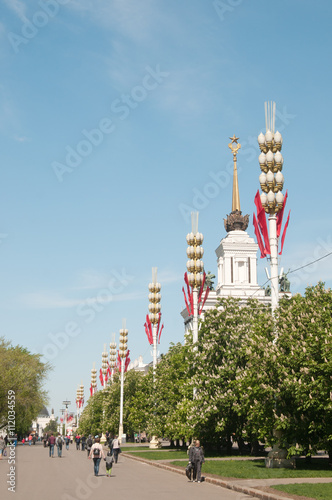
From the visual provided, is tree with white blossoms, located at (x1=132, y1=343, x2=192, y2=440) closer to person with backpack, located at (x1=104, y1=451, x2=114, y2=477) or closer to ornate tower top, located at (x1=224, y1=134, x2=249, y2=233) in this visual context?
person with backpack, located at (x1=104, y1=451, x2=114, y2=477)

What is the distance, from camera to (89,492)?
17188 mm

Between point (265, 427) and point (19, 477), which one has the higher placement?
point (265, 427)

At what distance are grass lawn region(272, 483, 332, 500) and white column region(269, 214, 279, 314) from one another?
10.3m

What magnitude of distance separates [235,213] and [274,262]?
62.4 meters

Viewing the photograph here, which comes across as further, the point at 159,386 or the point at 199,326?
the point at 159,386

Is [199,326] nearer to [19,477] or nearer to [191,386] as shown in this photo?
[191,386]

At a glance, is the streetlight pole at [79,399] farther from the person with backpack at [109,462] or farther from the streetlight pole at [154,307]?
the person with backpack at [109,462]

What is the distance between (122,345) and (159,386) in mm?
19400

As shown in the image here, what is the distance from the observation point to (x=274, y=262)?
27.5m

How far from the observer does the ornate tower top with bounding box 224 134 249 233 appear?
88.6 metres

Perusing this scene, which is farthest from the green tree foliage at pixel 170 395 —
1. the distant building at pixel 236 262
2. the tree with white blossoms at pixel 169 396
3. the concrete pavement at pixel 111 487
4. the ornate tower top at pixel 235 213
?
the ornate tower top at pixel 235 213

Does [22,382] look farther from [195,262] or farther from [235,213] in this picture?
[235,213]

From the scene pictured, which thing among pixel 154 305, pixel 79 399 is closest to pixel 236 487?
pixel 154 305

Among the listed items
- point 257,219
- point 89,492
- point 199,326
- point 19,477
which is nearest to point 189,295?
point 199,326
